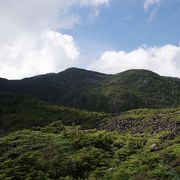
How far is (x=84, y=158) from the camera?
2952 cm

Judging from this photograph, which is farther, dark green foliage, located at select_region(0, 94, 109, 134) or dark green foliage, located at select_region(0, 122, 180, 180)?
dark green foliage, located at select_region(0, 94, 109, 134)

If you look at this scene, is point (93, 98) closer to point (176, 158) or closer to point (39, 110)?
point (39, 110)

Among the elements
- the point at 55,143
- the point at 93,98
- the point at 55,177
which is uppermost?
the point at 93,98

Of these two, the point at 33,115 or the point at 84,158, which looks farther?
the point at 33,115

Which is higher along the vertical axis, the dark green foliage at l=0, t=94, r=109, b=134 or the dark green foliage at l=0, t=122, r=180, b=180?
the dark green foliage at l=0, t=94, r=109, b=134

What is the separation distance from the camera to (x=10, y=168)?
93.0ft

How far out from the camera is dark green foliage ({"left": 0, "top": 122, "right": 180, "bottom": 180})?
25.4m

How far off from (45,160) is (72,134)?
964cm

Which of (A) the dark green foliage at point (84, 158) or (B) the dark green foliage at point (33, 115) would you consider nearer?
(A) the dark green foliage at point (84, 158)

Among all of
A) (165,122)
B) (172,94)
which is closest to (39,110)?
(165,122)

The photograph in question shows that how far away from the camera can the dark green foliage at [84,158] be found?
2538 cm

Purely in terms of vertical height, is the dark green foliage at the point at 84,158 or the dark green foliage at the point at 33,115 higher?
the dark green foliage at the point at 33,115

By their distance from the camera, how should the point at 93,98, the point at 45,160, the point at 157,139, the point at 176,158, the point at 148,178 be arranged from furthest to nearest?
the point at 93,98 → the point at 157,139 → the point at 45,160 → the point at 176,158 → the point at 148,178

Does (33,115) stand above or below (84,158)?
above
